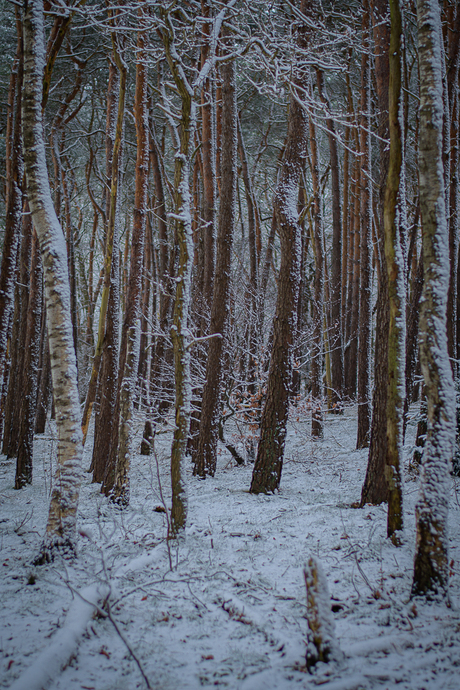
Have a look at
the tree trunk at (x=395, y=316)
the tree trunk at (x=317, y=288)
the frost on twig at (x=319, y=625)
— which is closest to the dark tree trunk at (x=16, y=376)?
the tree trunk at (x=317, y=288)

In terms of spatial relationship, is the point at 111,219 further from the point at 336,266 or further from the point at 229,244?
the point at 336,266

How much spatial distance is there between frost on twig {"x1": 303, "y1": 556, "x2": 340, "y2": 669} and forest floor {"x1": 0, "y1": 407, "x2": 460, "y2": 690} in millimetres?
49

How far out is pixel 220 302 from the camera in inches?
Result: 288

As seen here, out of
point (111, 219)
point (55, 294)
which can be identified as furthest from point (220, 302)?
point (55, 294)

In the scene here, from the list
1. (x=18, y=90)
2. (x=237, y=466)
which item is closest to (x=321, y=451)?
(x=237, y=466)

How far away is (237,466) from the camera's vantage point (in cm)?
856

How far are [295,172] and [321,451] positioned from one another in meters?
6.11

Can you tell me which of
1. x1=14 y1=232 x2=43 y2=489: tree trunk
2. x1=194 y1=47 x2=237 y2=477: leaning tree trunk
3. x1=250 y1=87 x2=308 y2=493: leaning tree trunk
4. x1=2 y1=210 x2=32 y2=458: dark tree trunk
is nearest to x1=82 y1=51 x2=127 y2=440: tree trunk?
x1=14 y1=232 x2=43 y2=489: tree trunk

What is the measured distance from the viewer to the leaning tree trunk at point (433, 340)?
2744mm

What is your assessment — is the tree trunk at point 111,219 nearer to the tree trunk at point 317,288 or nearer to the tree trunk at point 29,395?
the tree trunk at point 29,395

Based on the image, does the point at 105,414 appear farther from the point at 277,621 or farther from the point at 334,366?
the point at 334,366

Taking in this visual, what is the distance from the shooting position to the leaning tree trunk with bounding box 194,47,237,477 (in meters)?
7.22

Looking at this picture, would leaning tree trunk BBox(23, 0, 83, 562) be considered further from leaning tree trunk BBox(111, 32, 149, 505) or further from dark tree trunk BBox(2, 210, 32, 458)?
dark tree trunk BBox(2, 210, 32, 458)

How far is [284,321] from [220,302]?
1771 millimetres
